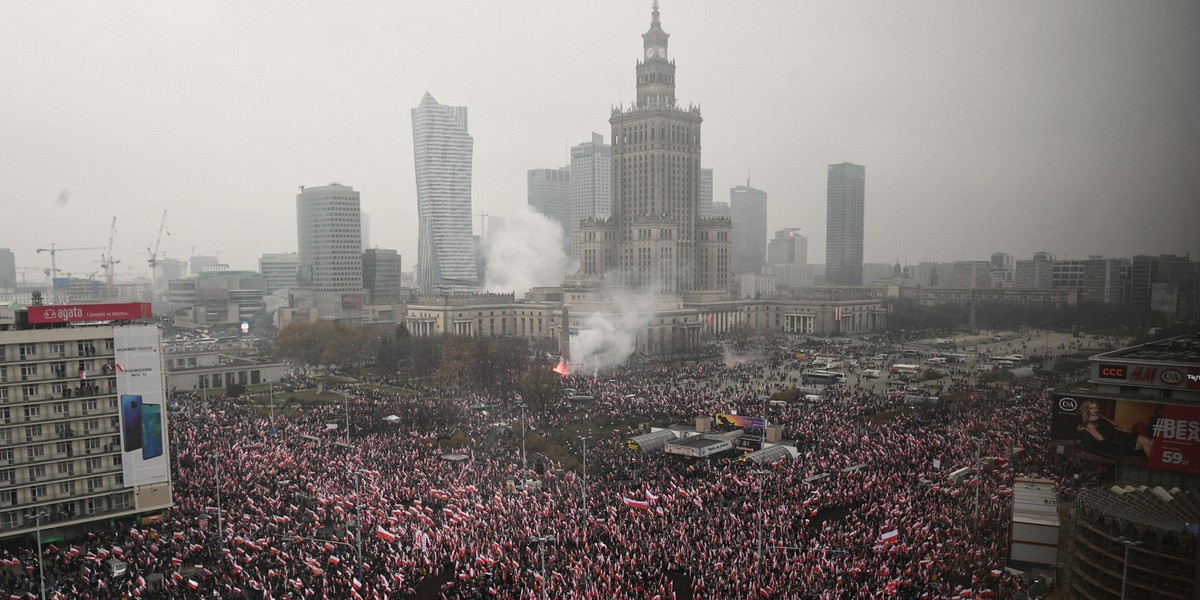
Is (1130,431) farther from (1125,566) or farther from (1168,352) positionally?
(1125,566)

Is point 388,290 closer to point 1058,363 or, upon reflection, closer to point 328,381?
point 328,381

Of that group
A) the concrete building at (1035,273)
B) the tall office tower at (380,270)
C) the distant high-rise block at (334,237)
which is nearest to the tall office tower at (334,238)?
the distant high-rise block at (334,237)

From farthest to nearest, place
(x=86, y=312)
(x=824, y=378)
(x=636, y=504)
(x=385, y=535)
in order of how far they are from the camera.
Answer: (x=824, y=378) < (x=86, y=312) < (x=636, y=504) < (x=385, y=535)

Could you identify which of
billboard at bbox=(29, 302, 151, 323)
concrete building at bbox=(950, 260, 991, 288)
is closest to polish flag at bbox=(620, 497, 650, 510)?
billboard at bbox=(29, 302, 151, 323)

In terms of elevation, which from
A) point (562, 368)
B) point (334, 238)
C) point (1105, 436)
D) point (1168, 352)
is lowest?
point (562, 368)

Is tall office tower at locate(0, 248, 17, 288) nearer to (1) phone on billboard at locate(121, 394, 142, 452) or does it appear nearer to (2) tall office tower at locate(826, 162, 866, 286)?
(1) phone on billboard at locate(121, 394, 142, 452)

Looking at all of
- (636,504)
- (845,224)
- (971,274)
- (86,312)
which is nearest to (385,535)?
(636,504)

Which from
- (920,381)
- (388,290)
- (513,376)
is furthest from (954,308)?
(388,290)

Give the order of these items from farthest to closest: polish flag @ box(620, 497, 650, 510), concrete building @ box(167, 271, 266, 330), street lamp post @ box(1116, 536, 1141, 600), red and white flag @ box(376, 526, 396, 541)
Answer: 1. concrete building @ box(167, 271, 266, 330)
2. polish flag @ box(620, 497, 650, 510)
3. red and white flag @ box(376, 526, 396, 541)
4. street lamp post @ box(1116, 536, 1141, 600)
